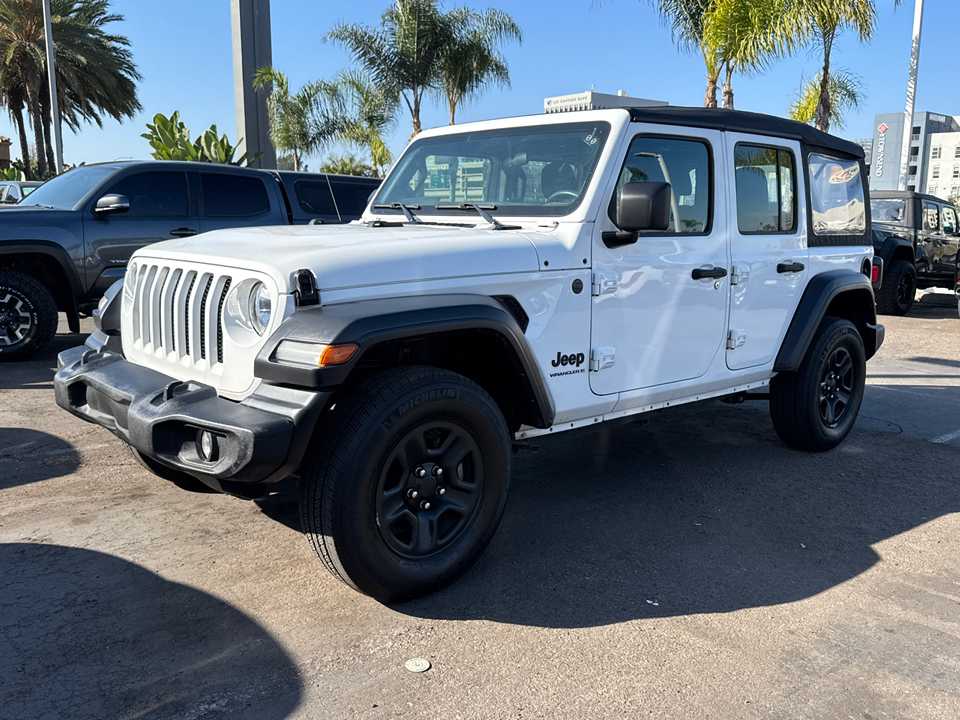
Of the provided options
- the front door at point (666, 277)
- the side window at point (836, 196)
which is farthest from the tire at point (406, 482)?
Answer: the side window at point (836, 196)

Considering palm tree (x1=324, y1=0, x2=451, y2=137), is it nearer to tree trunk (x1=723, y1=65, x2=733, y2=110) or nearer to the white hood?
tree trunk (x1=723, y1=65, x2=733, y2=110)

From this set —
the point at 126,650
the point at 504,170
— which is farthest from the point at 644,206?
the point at 126,650

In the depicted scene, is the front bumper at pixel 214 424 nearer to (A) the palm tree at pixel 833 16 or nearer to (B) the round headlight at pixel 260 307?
(B) the round headlight at pixel 260 307

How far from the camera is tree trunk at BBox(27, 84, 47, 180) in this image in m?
31.2

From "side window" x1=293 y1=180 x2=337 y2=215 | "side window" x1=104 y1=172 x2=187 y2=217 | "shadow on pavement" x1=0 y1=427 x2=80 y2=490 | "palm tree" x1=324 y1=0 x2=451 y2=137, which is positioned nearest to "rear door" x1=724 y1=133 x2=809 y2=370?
"shadow on pavement" x1=0 y1=427 x2=80 y2=490

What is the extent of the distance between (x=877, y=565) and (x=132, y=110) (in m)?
35.4

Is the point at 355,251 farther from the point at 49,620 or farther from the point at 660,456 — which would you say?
the point at 660,456

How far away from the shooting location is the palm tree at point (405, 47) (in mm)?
22547

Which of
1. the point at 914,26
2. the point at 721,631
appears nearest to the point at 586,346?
the point at 721,631

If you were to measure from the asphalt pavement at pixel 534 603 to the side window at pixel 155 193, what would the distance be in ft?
11.1

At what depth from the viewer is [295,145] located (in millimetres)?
26453

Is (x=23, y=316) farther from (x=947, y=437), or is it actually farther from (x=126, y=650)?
(x=947, y=437)

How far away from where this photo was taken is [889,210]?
13.8 meters

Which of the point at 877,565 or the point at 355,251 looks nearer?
the point at 355,251
